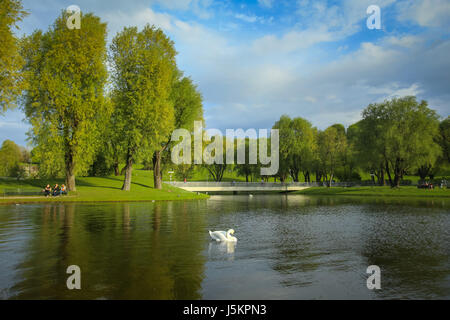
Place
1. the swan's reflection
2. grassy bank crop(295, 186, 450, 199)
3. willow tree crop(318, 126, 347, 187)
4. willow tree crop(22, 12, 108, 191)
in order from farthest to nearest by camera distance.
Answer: willow tree crop(318, 126, 347, 187) < grassy bank crop(295, 186, 450, 199) < willow tree crop(22, 12, 108, 191) < the swan's reflection

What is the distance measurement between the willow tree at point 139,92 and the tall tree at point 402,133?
46008mm

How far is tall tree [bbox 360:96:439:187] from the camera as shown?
65.3m

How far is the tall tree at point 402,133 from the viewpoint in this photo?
65.3 m

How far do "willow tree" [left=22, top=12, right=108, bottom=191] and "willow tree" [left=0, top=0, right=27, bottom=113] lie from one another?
6165 millimetres

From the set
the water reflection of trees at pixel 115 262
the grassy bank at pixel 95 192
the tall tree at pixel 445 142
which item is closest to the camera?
the water reflection of trees at pixel 115 262

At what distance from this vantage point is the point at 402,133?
222 feet

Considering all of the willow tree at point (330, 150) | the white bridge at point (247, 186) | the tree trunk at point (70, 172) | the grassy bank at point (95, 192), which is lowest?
the white bridge at point (247, 186)

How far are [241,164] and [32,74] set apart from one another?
71.9 m

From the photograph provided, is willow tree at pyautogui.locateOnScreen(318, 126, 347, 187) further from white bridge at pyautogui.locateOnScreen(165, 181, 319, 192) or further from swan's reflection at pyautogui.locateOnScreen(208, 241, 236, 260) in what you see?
swan's reflection at pyautogui.locateOnScreen(208, 241, 236, 260)

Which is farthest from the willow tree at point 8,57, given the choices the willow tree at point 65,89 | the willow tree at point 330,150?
the willow tree at point 330,150

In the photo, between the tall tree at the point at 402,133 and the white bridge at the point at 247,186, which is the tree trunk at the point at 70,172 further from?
the tall tree at the point at 402,133

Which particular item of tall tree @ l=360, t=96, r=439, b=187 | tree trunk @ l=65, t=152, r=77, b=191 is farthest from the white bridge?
tree trunk @ l=65, t=152, r=77, b=191

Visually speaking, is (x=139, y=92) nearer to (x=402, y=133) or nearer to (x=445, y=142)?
(x=402, y=133)

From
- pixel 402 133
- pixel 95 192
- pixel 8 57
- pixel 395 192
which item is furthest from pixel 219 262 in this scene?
pixel 402 133
